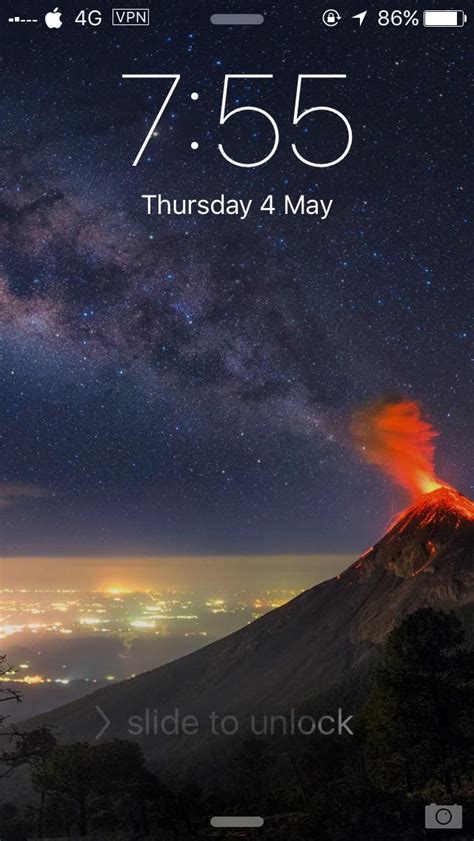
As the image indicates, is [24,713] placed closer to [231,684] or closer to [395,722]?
[231,684]

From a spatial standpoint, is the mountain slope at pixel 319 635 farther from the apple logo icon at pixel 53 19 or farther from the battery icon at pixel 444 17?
the apple logo icon at pixel 53 19

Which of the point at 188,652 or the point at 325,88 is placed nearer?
the point at 325,88

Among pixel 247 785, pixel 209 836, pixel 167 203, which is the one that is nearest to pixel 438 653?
pixel 209 836

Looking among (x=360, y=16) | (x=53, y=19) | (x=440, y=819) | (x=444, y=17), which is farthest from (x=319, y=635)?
(x=53, y=19)

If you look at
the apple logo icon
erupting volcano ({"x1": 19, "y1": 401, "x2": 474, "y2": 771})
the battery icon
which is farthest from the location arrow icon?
erupting volcano ({"x1": 19, "y1": 401, "x2": 474, "y2": 771})

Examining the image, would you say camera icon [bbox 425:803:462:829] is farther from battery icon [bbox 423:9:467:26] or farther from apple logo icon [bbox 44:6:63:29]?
apple logo icon [bbox 44:6:63:29]

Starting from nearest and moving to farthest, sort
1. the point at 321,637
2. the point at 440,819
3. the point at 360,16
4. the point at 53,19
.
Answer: the point at 440,819 → the point at 53,19 → the point at 360,16 → the point at 321,637

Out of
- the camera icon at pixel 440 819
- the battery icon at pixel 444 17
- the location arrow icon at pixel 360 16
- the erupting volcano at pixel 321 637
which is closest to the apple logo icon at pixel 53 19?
the location arrow icon at pixel 360 16

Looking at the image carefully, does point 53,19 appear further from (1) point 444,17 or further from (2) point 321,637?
(2) point 321,637
